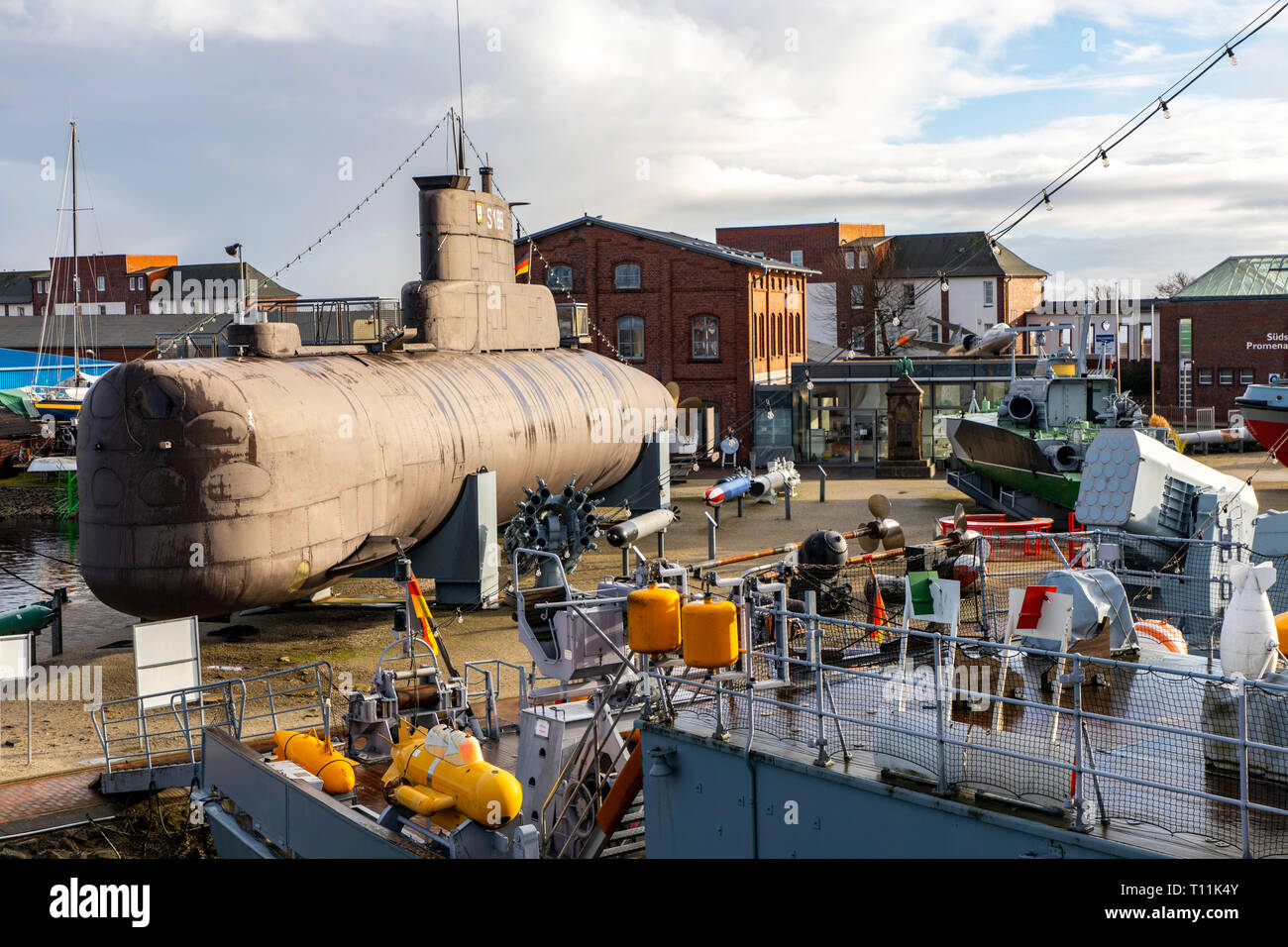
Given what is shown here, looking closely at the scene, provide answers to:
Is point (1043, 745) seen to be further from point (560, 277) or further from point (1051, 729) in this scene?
point (560, 277)

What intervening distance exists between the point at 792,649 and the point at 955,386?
130ft

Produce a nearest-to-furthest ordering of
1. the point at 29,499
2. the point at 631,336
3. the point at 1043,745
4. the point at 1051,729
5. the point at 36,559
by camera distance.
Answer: the point at 1043,745 < the point at 1051,729 < the point at 36,559 < the point at 29,499 < the point at 631,336

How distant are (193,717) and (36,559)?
22.0 meters

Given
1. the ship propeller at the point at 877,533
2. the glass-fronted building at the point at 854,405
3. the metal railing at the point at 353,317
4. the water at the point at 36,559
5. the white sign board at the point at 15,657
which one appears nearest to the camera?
the white sign board at the point at 15,657

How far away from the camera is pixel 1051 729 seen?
10.3 meters

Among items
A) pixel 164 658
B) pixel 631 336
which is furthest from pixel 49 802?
pixel 631 336

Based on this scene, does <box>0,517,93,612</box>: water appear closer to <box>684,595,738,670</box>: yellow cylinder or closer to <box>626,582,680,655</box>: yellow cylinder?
<box>626,582,680,655</box>: yellow cylinder

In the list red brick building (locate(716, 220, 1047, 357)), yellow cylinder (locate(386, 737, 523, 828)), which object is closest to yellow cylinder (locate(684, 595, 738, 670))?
yellow cylinder (locate(386, 737, 523, 828))

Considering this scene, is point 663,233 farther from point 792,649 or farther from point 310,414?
point 792,649

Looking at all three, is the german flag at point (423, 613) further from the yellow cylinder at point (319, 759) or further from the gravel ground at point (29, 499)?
the gravel ground at point (29, 499)

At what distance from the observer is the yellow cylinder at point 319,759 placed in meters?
14.2

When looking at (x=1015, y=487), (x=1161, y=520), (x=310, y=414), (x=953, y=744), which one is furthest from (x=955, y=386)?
(x=953, y=744)

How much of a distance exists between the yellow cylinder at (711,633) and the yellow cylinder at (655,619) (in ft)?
1.22

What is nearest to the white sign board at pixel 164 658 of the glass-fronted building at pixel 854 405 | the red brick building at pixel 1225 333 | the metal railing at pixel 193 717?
the metal railing at pixel 193 717
